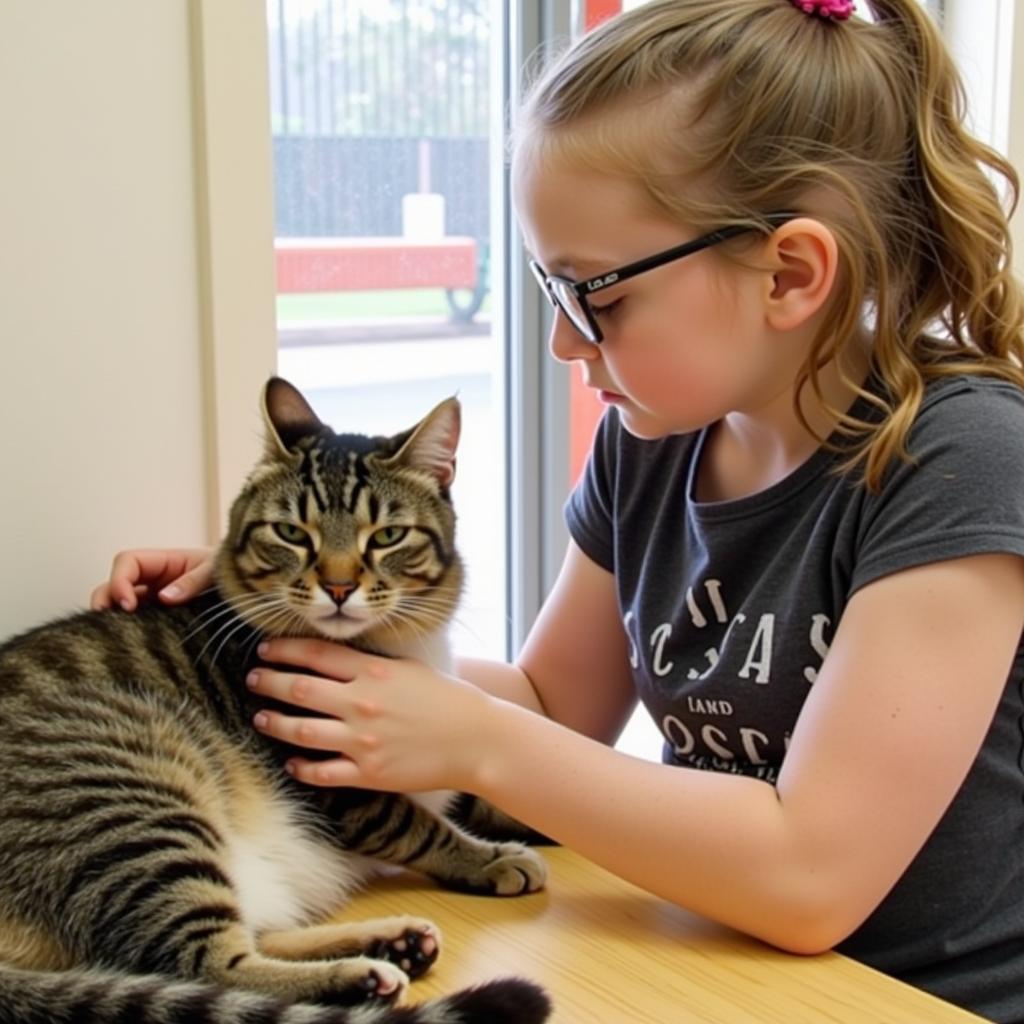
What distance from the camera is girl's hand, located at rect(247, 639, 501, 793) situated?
1.05 metres

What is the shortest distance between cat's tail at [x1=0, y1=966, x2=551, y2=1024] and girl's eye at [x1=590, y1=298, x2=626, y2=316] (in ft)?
1.62

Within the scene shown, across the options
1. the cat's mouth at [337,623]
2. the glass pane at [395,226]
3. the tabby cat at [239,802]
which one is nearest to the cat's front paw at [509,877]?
the tabby cat at [239,802]

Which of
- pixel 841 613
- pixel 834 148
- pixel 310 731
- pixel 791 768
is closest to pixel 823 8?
pixel 834 148

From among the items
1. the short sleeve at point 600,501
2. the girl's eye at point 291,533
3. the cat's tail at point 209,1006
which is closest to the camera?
the cat's tail at point 209,1006

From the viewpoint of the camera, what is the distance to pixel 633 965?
3.14ft

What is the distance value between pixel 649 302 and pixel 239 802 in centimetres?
50

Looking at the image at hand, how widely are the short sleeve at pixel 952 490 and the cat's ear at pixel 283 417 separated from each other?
Answer: 49 cm

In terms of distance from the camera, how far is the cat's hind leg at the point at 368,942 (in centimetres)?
96

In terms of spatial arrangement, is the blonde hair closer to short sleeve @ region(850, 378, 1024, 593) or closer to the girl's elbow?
short sleeve @ region(850, 378, 1024, 593)

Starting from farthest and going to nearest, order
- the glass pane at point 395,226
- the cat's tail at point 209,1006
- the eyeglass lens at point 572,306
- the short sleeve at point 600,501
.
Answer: the glass pane at point 395,226 → the short sleeve at point 600,501 → the eyeglass lens at point 572,306 → the cat's tail at point 209,1006

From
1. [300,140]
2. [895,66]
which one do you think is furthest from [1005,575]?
[300,140]

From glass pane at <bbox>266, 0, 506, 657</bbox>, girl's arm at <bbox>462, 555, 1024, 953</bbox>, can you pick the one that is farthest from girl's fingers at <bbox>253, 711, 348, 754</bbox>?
glass pane at <bbox>266, 0, 506, 657</bbox>

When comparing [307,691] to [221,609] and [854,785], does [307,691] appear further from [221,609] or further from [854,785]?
[854,785]

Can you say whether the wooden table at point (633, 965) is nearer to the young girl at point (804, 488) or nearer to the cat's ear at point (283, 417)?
the young girl at point (804, 488)
